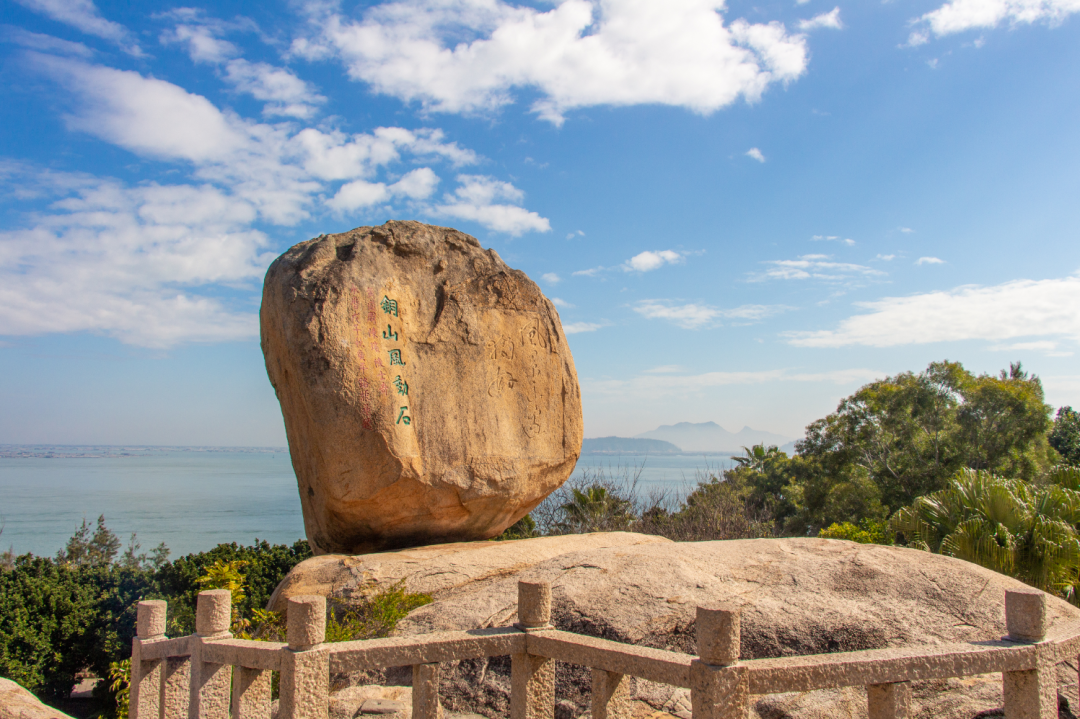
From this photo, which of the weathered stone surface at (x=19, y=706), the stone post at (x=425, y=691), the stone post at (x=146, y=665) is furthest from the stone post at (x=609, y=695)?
the stone post at (x=146, y=665)

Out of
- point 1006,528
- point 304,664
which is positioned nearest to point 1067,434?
point 1006,528

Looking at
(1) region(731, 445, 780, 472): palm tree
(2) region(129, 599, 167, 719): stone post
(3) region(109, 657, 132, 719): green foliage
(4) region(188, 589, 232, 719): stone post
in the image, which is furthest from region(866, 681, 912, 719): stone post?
(1) region(731, 445, 780, 472): palm tree

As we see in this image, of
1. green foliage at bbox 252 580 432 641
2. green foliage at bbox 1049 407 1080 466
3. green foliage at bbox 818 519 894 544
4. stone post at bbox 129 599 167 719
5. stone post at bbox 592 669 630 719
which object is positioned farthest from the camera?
green foliage at bbox 1049 407 1080 466

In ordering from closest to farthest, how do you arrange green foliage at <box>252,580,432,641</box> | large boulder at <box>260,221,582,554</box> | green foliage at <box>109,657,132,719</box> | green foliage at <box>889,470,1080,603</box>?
green foliage at <box>252,580,432,641</box> < green foliage at <box>109,657,132,719</box> < large boulder at <box>260,221,582,554</box> < green foliage at <box>889,470,1080,603</box>

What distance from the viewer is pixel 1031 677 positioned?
3309 mm

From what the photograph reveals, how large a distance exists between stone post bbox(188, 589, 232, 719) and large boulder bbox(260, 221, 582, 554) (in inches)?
114

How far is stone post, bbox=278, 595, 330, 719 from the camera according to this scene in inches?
123

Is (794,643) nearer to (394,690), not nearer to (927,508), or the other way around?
(394,690)

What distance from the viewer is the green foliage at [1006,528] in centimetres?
785

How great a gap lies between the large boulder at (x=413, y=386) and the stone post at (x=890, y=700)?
452cm

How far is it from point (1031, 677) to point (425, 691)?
2.92 metres

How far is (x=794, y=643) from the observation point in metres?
4.81

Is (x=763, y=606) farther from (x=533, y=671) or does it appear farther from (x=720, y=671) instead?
(x=720, y=671)

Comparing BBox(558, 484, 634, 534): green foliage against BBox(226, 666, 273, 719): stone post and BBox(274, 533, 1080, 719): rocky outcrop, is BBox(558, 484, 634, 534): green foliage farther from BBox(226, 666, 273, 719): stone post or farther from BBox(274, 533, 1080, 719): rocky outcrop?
BBox(226, 666, 273, 719): stone post
